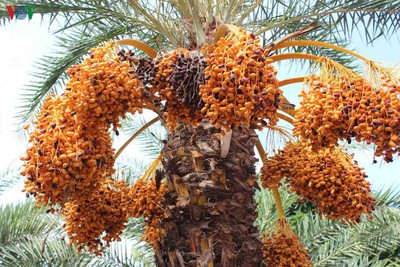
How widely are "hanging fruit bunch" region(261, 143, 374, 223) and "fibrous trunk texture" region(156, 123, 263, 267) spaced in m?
0.32

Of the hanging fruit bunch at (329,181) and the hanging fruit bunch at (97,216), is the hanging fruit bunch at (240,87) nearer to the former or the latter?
the hanging fruit bunch at (329,181)

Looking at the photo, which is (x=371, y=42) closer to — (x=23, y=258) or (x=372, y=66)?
(x=372, y=66)

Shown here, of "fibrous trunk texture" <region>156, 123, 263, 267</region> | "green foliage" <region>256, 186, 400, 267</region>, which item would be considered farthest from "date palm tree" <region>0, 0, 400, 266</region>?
"green foliage" <region>256, 186, 400, 267</region>

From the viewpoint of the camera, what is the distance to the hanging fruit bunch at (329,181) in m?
3.98

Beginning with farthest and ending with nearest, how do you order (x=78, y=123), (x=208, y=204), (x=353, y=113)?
(x=208, y=204)
(x=78, y=123)
(x=353, y=113)

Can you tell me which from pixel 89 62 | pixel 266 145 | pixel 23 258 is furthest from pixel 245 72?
pixel 23 258

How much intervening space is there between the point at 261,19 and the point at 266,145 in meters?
1.35

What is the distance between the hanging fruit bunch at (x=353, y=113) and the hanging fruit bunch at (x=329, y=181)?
2.90ft

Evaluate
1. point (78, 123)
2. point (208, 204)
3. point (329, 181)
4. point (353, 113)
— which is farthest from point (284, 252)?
point (78, 123)

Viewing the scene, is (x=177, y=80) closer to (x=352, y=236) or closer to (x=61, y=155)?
(x=61, y=155)

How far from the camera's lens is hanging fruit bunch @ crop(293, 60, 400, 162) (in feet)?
9.57

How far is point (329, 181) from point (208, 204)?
2.95ft

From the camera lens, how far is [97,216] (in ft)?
13.3

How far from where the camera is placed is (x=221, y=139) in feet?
12.5
